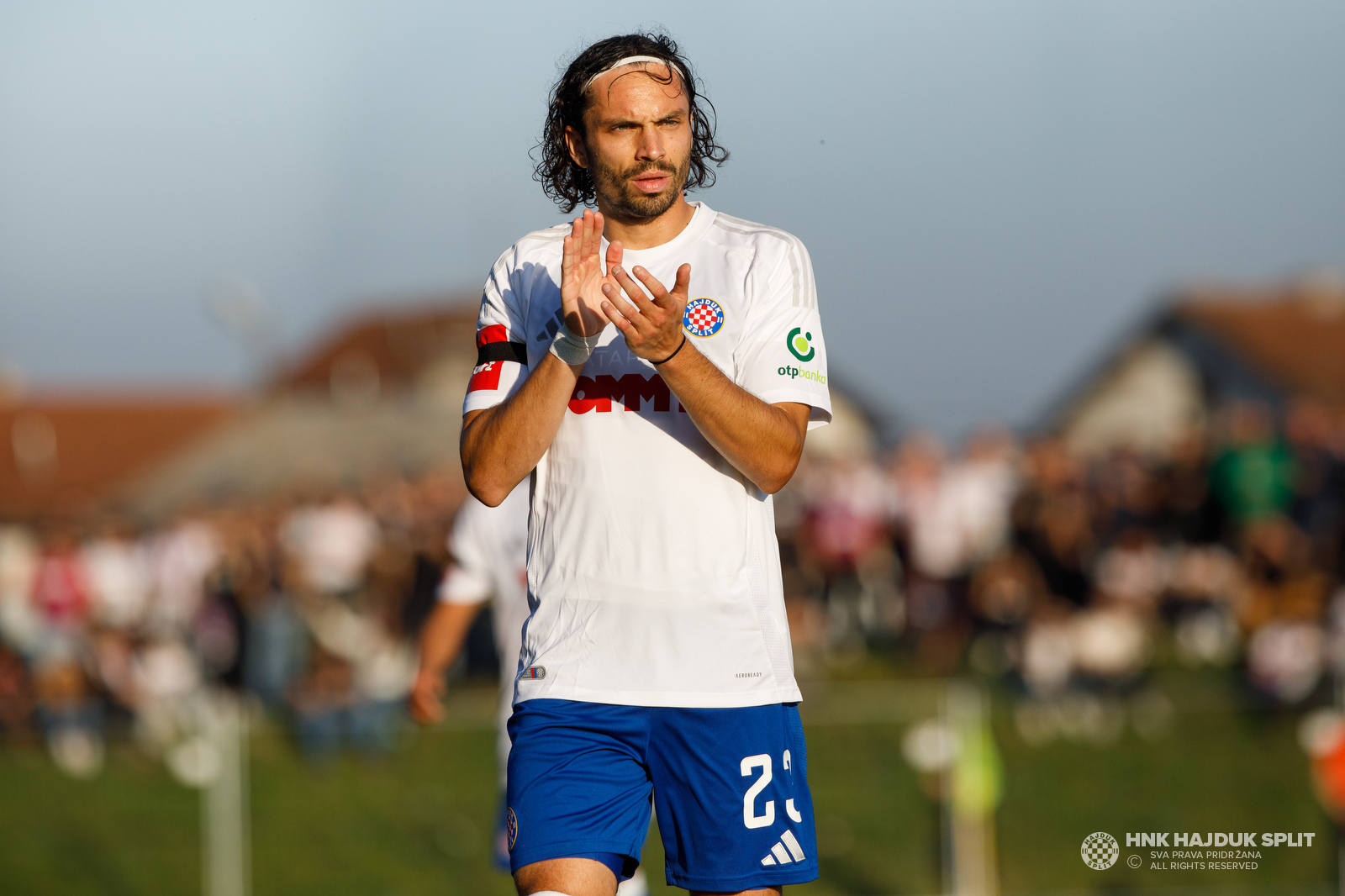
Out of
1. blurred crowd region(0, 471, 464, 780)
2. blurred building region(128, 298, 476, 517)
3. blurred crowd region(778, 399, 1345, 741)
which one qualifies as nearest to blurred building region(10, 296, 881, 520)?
blurred building region(128, 298, 476, 517)

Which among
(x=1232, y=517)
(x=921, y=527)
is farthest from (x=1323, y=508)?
(x=921, y=527)

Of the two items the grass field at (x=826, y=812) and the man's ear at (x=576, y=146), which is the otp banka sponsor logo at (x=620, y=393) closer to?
the man's ear at (x=576, y=146)

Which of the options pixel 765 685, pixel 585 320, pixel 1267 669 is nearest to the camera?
pixel 585 320

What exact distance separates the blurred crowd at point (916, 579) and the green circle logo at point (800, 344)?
324 inches

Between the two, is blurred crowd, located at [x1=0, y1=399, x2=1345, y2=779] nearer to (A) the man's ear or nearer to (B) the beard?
(A) the man's ear

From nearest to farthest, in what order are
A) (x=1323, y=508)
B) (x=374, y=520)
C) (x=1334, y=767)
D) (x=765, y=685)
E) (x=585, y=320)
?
(x=585, y=320), (x=765, y=685), (x=1334, y=767), (x=1323, y=508), (x=374, y=520)

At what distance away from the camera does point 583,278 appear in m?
3.01

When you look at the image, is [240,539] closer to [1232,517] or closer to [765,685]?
[1232,517]

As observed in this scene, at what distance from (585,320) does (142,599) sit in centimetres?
1413

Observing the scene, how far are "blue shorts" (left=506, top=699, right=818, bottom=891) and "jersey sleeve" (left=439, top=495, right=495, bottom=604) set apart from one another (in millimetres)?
2476

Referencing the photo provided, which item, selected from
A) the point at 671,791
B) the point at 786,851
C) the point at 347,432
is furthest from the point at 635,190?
the point at 347,432

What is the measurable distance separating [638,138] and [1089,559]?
37.1 feet

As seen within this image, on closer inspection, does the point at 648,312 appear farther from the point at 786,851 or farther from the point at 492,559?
the point at 492,559

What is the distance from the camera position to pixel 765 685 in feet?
10.8
